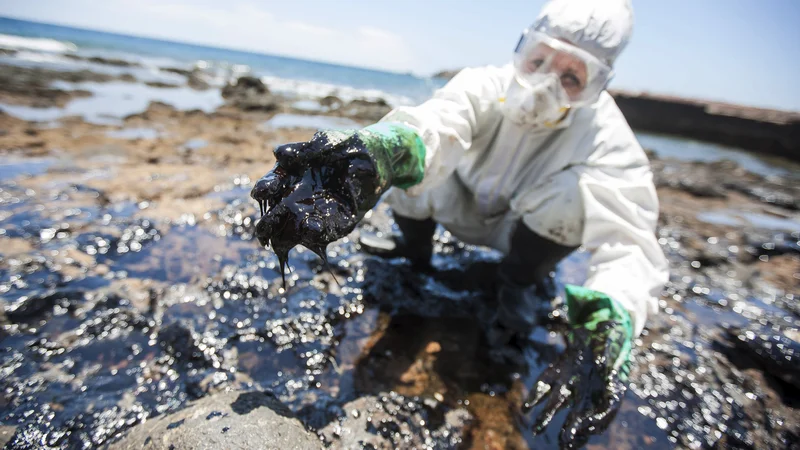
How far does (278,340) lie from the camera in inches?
74.2

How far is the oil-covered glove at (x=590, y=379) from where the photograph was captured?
135 cm

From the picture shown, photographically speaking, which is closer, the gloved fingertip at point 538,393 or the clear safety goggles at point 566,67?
the gloved fingertip at point 538,393

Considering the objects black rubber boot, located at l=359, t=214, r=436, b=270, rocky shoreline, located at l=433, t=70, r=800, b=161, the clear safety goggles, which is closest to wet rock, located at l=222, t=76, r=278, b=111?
black rubber boot, located at l=359, t=214, r=436, b=270

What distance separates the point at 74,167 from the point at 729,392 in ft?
16.8

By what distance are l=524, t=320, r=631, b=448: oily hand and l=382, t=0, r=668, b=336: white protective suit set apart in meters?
0.19

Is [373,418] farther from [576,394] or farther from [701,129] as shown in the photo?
[701,129]

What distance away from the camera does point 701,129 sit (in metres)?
22.5

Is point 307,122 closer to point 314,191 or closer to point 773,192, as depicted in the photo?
point 314,191

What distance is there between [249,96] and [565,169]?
36.7 ft

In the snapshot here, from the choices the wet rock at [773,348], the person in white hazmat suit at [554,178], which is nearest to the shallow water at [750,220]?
the wet rock at [773,348]

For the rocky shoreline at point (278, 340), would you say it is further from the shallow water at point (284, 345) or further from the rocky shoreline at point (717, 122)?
the rocky shoreline at point (717, 122)

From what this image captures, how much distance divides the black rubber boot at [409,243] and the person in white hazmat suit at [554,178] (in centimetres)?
25

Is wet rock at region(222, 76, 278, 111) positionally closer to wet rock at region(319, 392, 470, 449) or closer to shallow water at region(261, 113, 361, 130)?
shallow water at region(261, 113, 361, 130)

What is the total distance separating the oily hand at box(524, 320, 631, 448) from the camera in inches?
53.1
